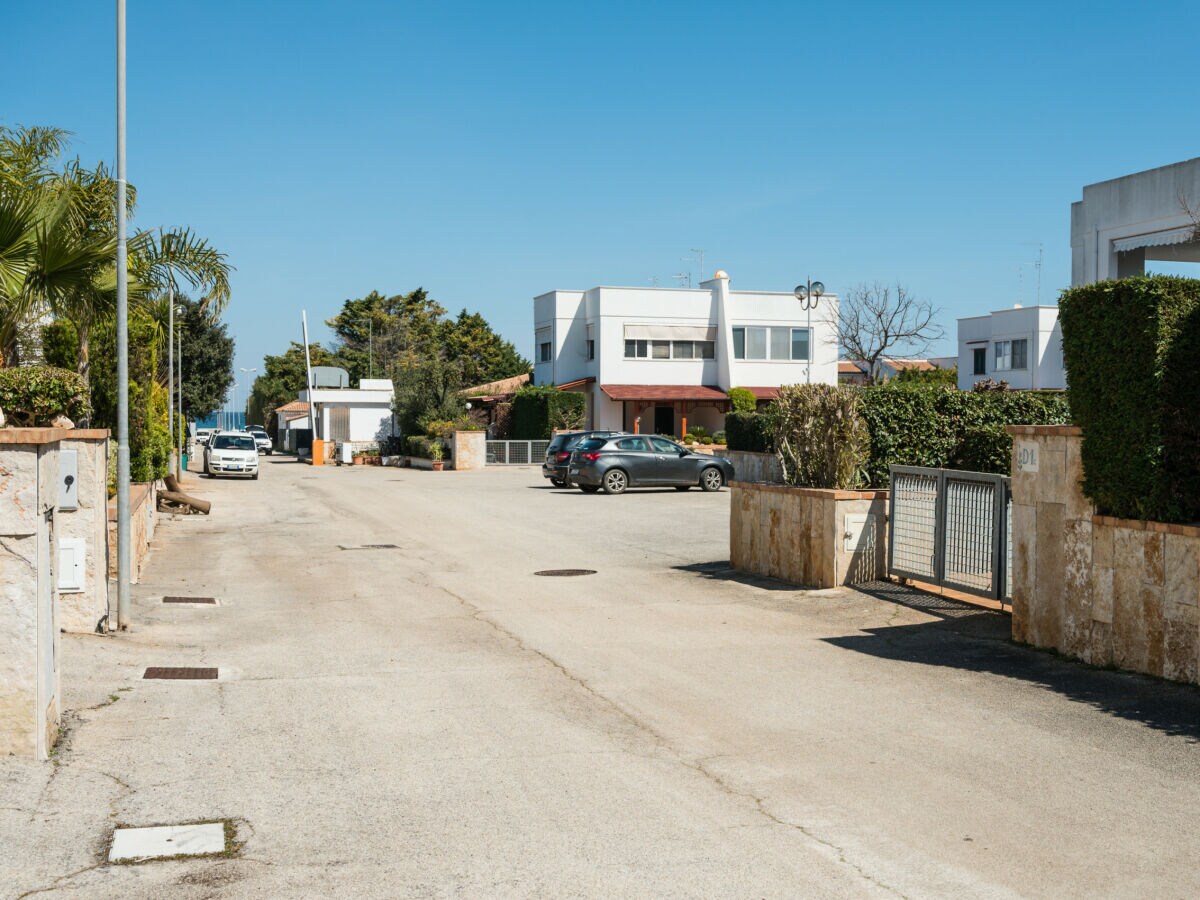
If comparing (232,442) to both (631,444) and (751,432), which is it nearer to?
(631,444)

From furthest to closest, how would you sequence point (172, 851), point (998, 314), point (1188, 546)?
point (998, 314) → point (1188, 546) → point (172, 851)

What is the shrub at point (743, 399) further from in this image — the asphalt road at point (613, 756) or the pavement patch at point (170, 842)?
the pavement patch at point (170, 842)

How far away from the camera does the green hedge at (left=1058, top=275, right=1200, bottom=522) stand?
858cm

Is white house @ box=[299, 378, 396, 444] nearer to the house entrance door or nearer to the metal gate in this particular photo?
the house entrance door

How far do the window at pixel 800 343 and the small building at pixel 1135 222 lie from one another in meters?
32.3

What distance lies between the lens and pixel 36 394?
11711 millimetres

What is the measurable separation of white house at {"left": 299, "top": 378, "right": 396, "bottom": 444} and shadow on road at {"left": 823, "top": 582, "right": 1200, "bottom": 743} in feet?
171

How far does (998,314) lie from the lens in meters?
61.8

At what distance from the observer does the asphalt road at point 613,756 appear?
5.05m

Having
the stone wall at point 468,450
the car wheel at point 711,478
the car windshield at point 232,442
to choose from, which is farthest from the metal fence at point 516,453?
the car wheel at point 711,478

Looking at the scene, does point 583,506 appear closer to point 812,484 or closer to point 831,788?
point 812,484

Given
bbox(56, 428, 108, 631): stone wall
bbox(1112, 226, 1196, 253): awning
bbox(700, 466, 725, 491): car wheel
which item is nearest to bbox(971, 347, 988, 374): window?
bbox(700, 466, 725, 491): car wheel

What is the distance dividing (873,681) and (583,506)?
61.0 feet

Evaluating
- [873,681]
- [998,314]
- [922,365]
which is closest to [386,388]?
[998,314]
